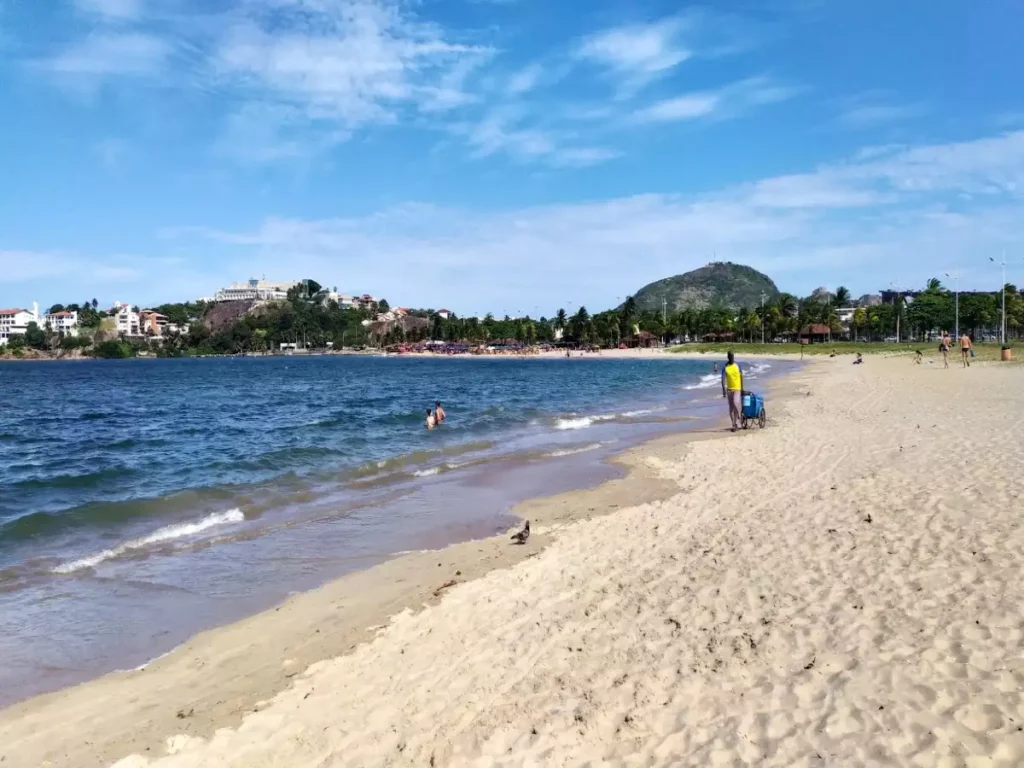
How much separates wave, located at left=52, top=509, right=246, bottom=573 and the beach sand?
13.5 ft

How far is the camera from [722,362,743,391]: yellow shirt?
62.1 ft

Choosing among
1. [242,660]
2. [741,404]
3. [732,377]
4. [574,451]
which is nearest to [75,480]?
[574,451]

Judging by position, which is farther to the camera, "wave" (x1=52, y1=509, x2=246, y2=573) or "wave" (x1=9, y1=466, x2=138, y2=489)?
"wave" (x1=9, y1=466, x2=138, y2=489)

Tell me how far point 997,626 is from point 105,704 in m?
7.13

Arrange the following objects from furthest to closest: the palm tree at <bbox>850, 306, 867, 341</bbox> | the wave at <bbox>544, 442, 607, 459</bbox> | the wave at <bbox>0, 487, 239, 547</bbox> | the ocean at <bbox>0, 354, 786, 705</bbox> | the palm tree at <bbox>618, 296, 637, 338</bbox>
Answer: the palm tree at <bbox>618, 296, 637, 338</bbox>, the palm tree at <bbox>850, 306, 867, 341</bbox>, the wave at <bbox>544, 442, 607, 459</bbox>, the wave at <bbox>0, 487, 239, 547</bbox>, the ocean at <bbox>0, 354, 786, 705</bbox>

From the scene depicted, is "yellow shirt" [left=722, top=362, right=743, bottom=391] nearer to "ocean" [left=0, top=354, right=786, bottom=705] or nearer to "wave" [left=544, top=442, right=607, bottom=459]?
"ocean" [left=0, top=354, right=786, bottom=705]

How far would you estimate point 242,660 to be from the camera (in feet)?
21.2

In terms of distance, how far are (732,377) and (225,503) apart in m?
13.3

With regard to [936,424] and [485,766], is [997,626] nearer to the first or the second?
[485,766]

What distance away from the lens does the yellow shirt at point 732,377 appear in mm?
18938

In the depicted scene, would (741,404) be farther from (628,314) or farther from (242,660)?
(628,314)

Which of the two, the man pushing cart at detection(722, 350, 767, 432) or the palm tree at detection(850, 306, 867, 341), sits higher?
the palm tree at detection(850, 306, 867, 341)

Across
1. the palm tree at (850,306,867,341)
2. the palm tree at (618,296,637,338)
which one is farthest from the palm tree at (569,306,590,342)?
the palm tree at (850,306,867,341)

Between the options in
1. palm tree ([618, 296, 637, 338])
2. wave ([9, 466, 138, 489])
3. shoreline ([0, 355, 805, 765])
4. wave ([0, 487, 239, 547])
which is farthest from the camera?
palm tree ([618, 296, 637, 338])
